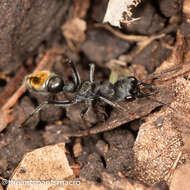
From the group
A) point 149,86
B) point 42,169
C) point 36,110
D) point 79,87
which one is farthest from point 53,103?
point 149,86

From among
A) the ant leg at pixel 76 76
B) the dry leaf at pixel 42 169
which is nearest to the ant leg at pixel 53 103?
the ant leg at pixel 76 76

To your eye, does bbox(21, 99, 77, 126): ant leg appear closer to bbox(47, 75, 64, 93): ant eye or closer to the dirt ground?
the dirt ground

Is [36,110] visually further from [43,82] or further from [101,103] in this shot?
[101,103]

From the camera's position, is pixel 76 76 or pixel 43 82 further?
pixel 76 76

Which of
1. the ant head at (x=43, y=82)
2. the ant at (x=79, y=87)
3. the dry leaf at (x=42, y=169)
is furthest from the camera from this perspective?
the ant head at (x=43, y=82)

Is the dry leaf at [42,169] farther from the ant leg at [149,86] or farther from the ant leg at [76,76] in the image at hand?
the ant leg at [76,76]

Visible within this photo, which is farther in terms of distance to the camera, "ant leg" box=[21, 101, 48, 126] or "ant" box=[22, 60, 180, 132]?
"ant leg" box=[21, 101, 48, 126]

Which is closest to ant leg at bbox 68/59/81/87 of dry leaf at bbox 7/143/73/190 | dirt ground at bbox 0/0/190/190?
dirt ground at bbox 0/0/190/190

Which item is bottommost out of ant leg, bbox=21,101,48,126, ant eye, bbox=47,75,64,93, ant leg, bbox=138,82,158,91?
ant leg, bbox=21,101,48,126
